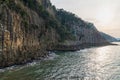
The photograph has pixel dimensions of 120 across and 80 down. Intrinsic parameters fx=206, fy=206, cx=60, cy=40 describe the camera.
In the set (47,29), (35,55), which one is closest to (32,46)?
(35,55)

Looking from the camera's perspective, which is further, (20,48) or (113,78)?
(20,48)

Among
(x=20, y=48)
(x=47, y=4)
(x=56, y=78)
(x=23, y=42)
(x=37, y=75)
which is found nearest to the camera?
(x=56, y=78)

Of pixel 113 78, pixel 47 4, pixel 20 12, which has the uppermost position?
pixel 47 4

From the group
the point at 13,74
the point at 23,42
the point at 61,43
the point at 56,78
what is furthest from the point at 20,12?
the point at 61,43

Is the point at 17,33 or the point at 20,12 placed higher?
the point at 20,12

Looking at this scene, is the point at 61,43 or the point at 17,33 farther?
the point at 61,43

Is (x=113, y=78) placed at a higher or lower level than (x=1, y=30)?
lower

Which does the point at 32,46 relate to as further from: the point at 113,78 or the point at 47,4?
Answer: the point at 47,4

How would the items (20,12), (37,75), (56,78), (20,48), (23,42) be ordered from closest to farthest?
(56,78) → (37,75) → (20,48) → (23,42) → (20,12)

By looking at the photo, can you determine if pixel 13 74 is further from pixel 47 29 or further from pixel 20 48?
pixel 47 29
